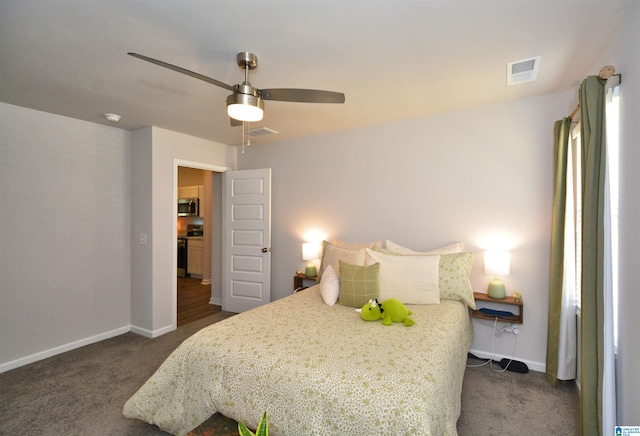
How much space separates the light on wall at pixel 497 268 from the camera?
275 cm

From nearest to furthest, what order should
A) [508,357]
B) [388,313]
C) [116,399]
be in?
[388,313], [116,399], [508,357]

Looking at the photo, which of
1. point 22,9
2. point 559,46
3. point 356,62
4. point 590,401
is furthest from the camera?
point 356,62

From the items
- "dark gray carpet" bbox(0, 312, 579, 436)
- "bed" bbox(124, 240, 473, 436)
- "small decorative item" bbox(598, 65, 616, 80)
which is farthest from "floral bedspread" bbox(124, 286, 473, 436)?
"small decorative item" bbox(598, 65, 616, 80)

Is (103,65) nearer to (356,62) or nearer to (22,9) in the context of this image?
(22,9)

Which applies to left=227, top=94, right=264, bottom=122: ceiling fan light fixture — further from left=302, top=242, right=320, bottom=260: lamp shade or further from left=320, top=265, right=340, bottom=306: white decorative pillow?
left=302, top=242, right=320, bottom=260: lamp shade

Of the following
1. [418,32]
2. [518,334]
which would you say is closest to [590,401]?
[518,334]

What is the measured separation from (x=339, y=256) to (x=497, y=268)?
4.88 ft

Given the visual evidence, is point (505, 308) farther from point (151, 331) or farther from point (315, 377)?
point (151, 331)

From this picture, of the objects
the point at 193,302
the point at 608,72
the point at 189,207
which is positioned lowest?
the point at 193,302

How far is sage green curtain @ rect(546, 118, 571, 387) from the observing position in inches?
95.7

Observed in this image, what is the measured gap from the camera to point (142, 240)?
12.3 feet

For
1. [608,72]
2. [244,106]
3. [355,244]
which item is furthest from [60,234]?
[608,72]

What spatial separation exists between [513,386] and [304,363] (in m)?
2.05

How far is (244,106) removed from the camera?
6.11ft
